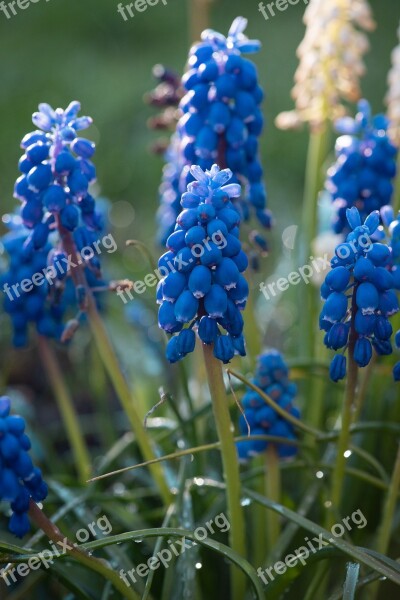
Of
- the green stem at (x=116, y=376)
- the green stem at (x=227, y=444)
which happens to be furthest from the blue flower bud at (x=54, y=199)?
the green stem at (x=227, y=444)

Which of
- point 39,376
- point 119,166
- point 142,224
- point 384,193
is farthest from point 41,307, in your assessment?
point 119,166

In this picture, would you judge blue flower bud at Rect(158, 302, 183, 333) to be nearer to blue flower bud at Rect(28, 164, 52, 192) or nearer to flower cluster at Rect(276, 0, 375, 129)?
blue flower bud at Rect(28, 164, 52, 192)

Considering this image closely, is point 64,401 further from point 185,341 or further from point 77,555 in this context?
point 185,341

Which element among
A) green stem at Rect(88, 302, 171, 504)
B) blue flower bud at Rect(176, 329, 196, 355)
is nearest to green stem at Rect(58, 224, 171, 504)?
→ green stem at Rect(88, 302, 171, 504)

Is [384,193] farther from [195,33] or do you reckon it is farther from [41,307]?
[195,33]

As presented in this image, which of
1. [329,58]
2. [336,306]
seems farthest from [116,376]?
[329,58]
